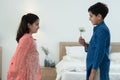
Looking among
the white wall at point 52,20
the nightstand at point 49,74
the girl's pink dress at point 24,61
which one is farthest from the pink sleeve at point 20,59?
the white wall at point 52,20

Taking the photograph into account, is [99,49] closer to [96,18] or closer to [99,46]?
[99,46]

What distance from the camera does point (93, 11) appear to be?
2449 millimetres

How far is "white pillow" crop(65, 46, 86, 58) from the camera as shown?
5.26 m

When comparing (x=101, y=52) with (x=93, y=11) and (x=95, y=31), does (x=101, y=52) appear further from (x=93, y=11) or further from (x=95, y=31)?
(x=93, y=11)

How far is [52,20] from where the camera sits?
5641 mm

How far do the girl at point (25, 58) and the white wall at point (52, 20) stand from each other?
121 inches

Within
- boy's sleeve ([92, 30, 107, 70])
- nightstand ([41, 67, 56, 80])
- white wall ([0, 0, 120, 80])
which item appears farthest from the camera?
white wall ([0, 0, 120, 80])

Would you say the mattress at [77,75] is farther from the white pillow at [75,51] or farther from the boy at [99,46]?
the boy at [99,46]

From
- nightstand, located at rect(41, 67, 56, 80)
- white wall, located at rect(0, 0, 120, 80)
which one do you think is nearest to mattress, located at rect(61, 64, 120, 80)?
nightstand, located at rect(41, 67, 56, 80)

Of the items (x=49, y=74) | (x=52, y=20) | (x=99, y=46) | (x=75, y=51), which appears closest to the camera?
(x=99, y=46)

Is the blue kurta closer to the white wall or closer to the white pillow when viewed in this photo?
the white pillow

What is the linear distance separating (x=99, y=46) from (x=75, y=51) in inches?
118

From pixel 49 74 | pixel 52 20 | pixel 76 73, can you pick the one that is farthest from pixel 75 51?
pixel 76 73

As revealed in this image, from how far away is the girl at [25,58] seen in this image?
8.02 feet
